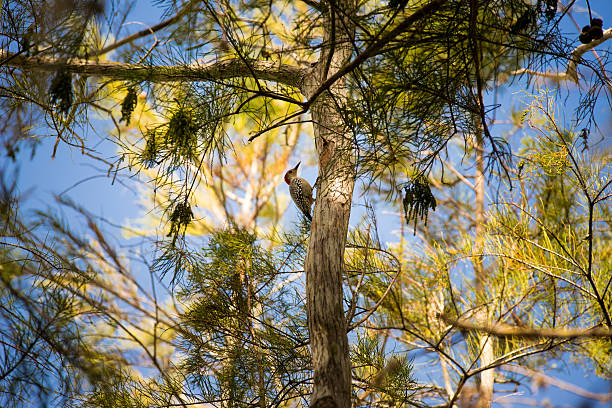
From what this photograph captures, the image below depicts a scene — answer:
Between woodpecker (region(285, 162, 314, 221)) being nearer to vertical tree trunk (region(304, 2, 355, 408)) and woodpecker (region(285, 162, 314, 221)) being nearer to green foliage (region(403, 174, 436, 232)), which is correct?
vertical tree trunk (region(304, 2, 355, 408))

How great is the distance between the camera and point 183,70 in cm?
145

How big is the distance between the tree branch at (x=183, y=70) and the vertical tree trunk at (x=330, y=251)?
137 millimetres

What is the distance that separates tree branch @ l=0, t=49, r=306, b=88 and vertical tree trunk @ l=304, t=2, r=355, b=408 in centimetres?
14

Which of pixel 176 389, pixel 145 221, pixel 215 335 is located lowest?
pixel 176 389

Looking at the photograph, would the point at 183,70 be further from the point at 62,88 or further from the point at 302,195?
the point at 302,195

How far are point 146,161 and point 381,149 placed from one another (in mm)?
741

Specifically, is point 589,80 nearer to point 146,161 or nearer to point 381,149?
point 381,149

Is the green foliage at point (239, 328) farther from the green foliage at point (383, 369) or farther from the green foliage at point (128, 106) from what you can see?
the green foliage at point (128, 106)

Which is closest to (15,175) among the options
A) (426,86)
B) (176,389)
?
(176,389)

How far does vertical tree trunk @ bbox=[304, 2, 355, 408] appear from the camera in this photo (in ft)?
3.52

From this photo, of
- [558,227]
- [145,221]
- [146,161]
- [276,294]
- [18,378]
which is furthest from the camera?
[145,221]

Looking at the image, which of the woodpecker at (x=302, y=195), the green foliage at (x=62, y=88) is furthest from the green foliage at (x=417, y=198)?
the woodpecker at (x=302, y=195)

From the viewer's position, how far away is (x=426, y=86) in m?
1.21

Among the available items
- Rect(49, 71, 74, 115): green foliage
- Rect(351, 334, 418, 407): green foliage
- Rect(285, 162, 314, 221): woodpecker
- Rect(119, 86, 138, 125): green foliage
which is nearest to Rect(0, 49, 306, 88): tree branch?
Rect(119, 86, 138, 125): green foliage
